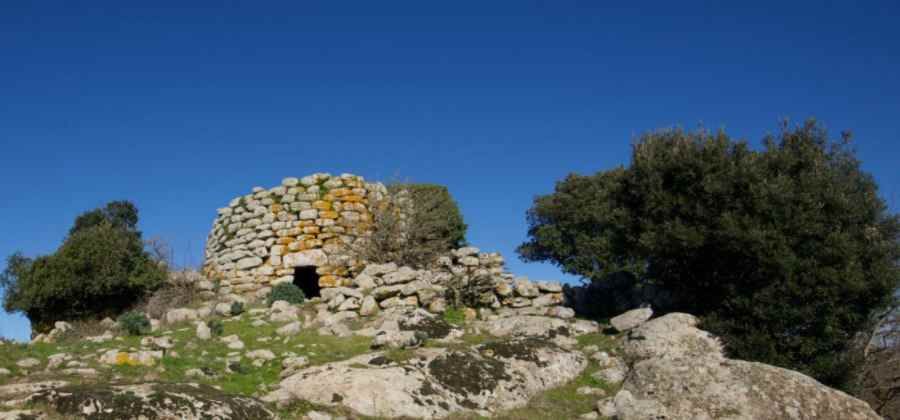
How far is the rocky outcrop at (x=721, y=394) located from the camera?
11422 mm

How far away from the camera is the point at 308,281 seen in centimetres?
2530

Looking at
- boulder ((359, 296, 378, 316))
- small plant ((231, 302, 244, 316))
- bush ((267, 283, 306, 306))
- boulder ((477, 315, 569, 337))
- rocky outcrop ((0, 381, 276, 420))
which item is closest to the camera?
rocky outcrop ((0, 381, 276, 420))

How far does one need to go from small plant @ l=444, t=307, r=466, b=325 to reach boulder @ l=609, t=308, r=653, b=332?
3949 millimetres

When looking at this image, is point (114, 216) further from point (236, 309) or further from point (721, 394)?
point (721, 394)

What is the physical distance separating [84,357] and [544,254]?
27.5 m

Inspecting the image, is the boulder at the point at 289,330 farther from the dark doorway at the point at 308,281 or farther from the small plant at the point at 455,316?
the dark doorway at the point at 308,281

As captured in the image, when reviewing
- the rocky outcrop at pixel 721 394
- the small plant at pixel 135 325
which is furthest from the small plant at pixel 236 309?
the rocky outcrop at pixel 721 394

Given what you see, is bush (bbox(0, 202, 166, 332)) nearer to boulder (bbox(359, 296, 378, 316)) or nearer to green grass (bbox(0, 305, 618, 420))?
green grass (bbox(0, 305, 618, 420))

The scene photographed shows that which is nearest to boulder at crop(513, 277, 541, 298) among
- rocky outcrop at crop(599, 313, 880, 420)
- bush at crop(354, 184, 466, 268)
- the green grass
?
the green grass

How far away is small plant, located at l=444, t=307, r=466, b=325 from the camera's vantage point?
57.2ft

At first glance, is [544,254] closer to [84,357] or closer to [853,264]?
[853,264]

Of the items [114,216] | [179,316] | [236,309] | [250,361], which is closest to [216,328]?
[236,309]

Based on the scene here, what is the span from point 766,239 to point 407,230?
12.5m

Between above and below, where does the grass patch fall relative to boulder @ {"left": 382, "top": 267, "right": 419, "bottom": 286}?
below
